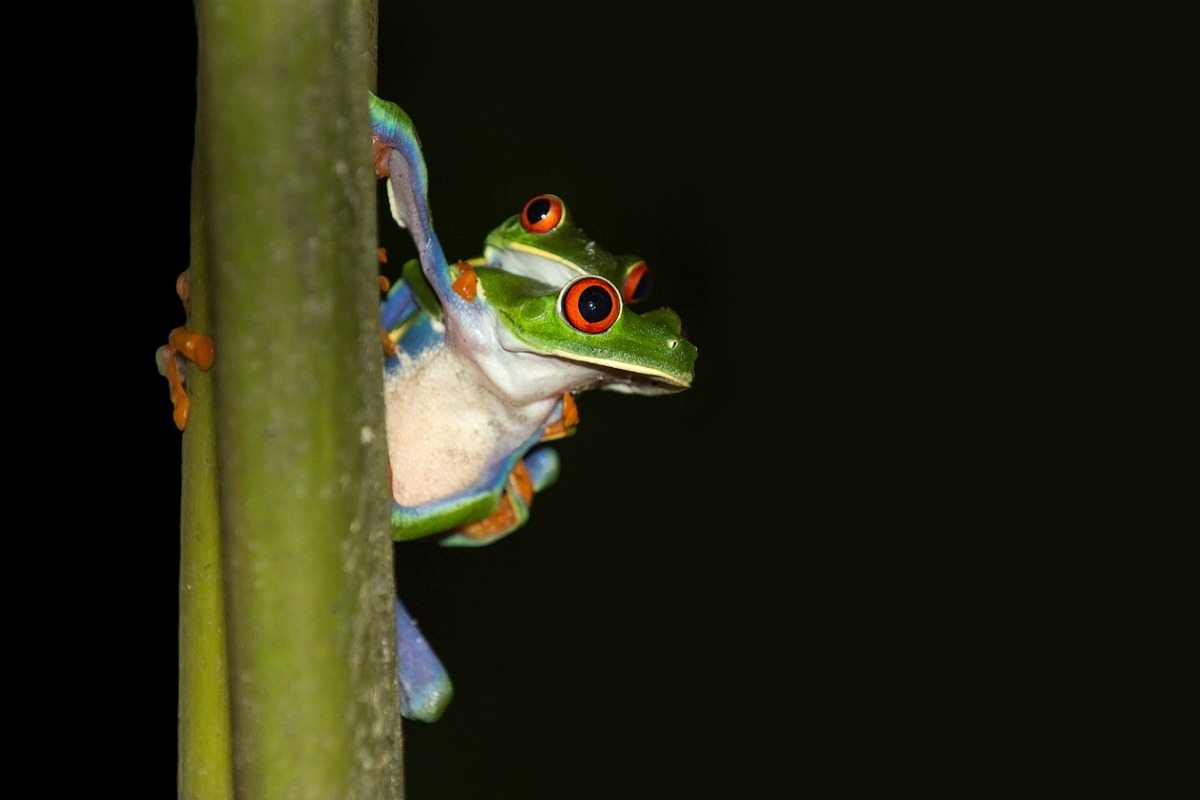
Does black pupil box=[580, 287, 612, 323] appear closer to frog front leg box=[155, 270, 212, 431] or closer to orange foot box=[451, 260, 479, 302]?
orange foot box=[451, 260, 479, 302]

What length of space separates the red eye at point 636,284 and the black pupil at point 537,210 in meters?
0.13

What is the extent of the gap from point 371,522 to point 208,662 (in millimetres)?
183

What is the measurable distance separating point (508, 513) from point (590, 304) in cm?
43

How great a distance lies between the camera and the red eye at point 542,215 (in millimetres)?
1551

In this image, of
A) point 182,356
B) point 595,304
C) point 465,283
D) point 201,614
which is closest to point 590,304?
point 595,304

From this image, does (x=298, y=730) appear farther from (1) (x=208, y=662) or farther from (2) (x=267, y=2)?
(2) (x=267, y=2)

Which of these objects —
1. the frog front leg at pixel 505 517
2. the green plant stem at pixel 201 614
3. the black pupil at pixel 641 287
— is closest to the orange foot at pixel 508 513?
the frog front leg at pixel 505 517

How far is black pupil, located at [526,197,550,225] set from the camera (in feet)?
5.09

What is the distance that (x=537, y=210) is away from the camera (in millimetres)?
1555

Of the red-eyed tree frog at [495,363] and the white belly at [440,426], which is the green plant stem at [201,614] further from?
the white belly at [440,426]

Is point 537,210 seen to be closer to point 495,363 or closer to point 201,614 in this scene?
point 495,363

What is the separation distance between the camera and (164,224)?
336 centimetres

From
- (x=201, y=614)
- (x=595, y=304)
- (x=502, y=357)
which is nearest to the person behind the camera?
Result: (x=201, y=614)

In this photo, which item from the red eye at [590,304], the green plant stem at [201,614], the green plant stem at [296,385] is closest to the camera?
the green plant stem at [296,385]
